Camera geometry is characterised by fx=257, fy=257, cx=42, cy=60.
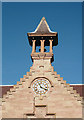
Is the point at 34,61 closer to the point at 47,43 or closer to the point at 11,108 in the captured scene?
the point at 47,43

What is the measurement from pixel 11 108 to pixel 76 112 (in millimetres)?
8134

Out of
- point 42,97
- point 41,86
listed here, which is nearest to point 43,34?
point 41,86

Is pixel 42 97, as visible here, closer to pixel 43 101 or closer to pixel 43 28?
pixel 43 101

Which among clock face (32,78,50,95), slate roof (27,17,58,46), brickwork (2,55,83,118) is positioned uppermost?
slate roof (27,17,58,46)

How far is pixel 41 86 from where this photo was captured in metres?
34.2

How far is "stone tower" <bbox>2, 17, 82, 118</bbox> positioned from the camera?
31922 millimetres

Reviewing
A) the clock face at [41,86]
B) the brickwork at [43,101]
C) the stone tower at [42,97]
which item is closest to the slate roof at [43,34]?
the stone tower at [42,97]

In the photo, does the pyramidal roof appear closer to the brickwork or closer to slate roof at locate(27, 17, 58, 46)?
slate roof at locate(27, 17, 58, 46)

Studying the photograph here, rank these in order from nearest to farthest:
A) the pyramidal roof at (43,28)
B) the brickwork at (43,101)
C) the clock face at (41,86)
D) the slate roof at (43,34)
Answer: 1. the brickwork at (43,101)
2. the clock face at (41,86)
3. the slate roof at (43,34)
4. the pyramidal roof at (43,28)

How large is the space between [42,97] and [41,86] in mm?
1761

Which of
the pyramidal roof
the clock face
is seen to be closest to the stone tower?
the clock face

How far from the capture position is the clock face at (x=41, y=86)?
33.8 meters

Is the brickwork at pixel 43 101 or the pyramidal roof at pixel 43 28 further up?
the pyramidal roof at pixel 43 28

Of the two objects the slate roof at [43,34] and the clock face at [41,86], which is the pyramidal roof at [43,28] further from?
the clock face at [41,86]
